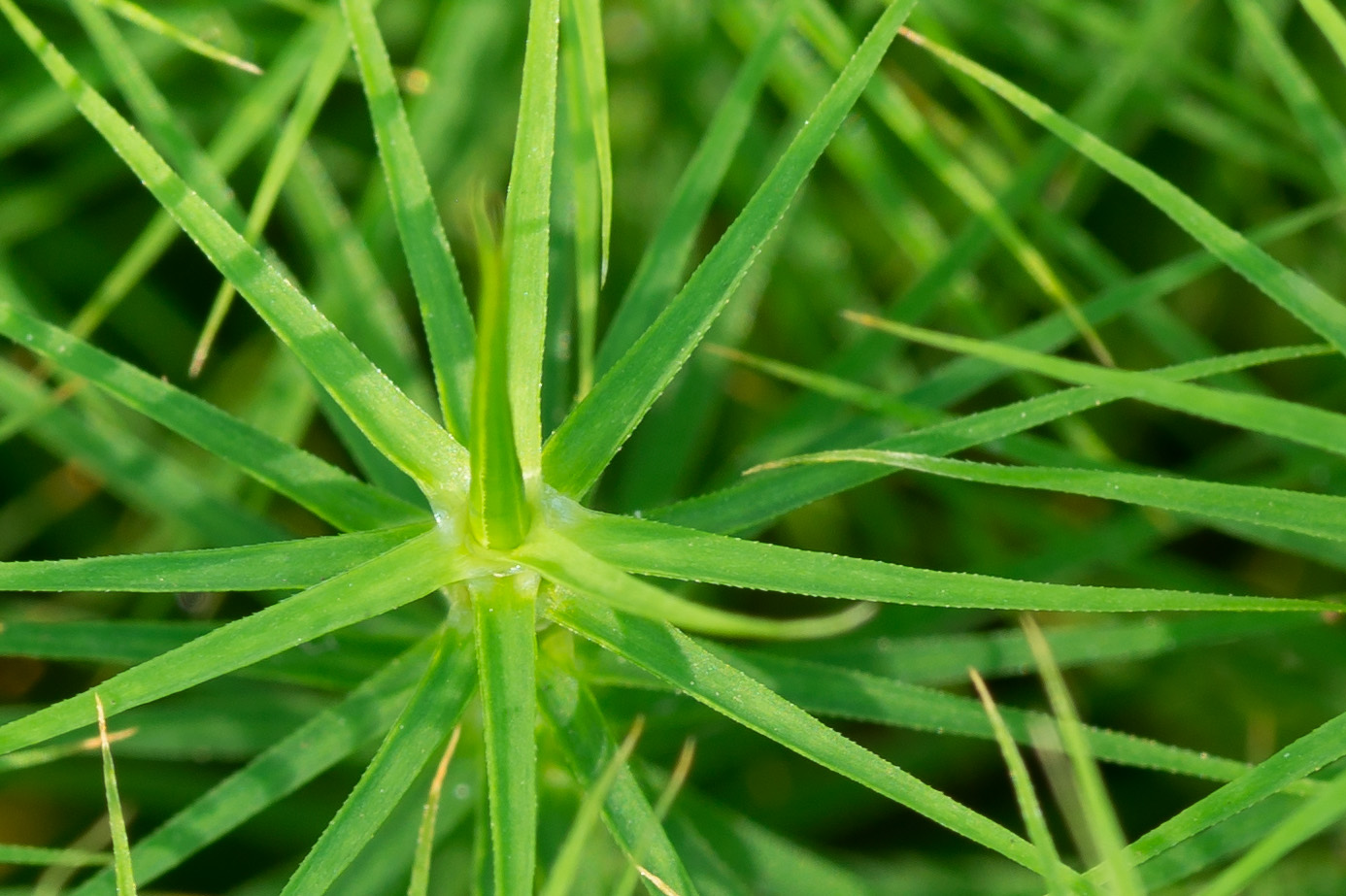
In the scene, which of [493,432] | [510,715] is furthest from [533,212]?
[510,715]

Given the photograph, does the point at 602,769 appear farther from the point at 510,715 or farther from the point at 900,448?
the point at 900,448

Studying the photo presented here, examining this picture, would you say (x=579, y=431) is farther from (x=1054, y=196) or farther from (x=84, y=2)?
(x=1054, y=196)

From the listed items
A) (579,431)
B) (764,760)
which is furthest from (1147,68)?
(579,431)

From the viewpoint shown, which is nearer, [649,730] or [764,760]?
[649,730]

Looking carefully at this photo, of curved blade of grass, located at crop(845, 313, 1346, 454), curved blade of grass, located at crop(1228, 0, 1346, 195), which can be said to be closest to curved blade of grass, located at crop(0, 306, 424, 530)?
curved blade of grass, located at crop(845, 313, 1346, 454)

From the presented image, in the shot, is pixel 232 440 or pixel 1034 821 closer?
pixel 1034 821

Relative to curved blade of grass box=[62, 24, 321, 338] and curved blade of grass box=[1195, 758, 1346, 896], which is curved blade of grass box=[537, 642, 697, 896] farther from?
curved blade of grass box=[62, 24, 321, 338]
